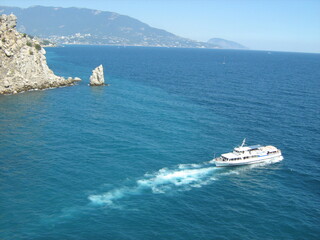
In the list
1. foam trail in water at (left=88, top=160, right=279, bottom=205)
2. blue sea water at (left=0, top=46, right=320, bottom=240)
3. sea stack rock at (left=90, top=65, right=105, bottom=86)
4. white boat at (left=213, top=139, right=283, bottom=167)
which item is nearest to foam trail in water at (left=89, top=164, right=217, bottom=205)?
foam trail in water at (left=88, top=160, right=279, bottom=205)

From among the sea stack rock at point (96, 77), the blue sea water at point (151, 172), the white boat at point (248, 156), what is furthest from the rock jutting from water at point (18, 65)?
the white boat at point (248, 156)

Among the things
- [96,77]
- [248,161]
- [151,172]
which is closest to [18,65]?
[96,77]

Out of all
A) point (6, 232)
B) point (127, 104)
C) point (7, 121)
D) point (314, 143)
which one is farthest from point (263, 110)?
point (6, 232)

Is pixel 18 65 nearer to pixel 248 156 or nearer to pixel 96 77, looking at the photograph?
pixel 96 77

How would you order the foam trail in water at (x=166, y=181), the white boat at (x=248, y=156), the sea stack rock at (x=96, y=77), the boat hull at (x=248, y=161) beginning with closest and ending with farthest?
1. the foam trail in water at (x=166, y=181)
2. the boat hull at (x=248, y=161)
3. the white boat at (x=248, y=156)
4. the sea stack rock at (x=96, y=77)

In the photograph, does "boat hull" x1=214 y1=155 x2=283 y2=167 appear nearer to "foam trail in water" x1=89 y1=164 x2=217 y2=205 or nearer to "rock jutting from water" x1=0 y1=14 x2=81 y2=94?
"foam trail in water" x1=89 y1=164 x2=217 y2=205

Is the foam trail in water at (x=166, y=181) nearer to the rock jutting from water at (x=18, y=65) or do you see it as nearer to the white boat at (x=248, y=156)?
the white boat at (x=248, y=156)
